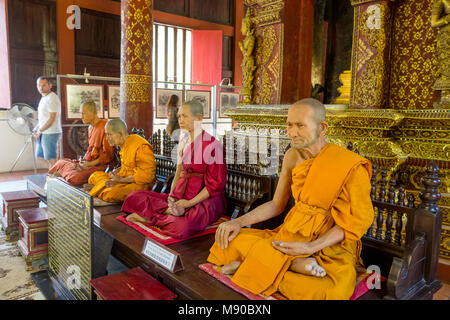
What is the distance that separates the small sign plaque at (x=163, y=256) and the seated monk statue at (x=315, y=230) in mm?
293

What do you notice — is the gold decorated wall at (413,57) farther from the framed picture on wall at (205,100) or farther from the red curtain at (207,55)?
the red curtain at (207,55)

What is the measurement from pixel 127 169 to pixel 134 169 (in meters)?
0.12

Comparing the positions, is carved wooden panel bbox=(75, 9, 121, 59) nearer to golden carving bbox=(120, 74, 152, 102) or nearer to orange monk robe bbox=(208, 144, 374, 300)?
golden carving bbox=(120, 74, 152, 102)

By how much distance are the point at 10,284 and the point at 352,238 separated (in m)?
2.64

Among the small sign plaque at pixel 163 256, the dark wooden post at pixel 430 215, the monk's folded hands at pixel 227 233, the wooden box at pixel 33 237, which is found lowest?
the wooden box at pixel 33 237

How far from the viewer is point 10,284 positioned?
2.82m

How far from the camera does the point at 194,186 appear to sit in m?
2.96

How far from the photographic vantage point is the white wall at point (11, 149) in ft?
25.1

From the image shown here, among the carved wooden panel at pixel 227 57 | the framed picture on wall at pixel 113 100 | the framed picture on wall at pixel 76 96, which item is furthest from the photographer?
the carved wooden panel at pixel 227 57

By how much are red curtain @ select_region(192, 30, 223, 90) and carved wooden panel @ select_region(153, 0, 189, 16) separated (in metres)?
0.68

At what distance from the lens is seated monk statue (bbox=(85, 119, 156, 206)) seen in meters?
3.74

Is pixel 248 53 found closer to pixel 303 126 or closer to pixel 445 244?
pixel 445 244

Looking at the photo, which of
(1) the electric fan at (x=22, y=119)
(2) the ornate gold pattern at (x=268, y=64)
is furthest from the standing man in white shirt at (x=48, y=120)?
(2) the ornate gold pattern at (x=268, y=64)
